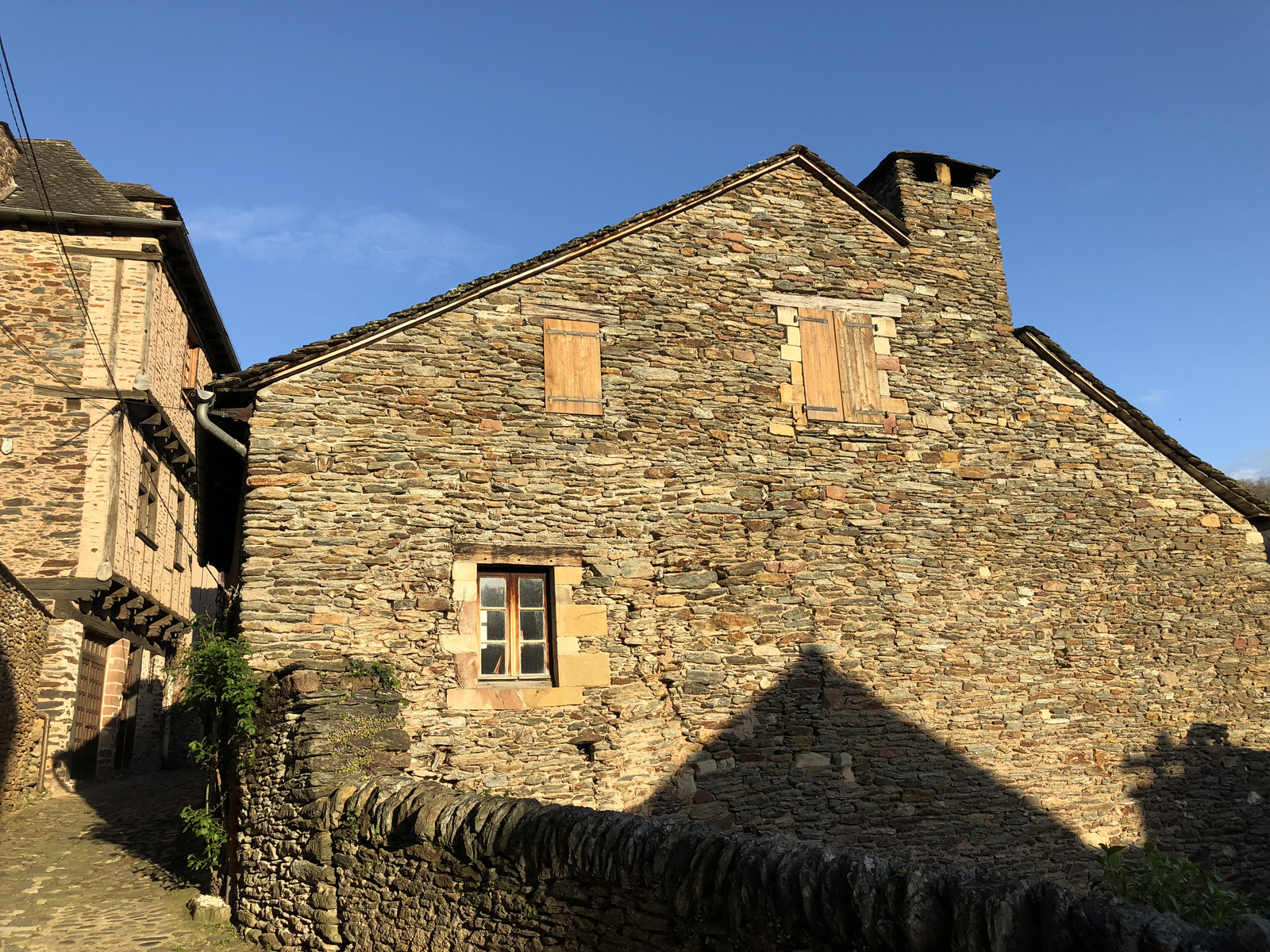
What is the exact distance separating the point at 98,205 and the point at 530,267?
9.90 m

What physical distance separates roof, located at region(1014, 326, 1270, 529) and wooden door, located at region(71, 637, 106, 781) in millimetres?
13612

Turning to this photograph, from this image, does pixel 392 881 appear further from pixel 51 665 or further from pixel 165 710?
pixel 165 710

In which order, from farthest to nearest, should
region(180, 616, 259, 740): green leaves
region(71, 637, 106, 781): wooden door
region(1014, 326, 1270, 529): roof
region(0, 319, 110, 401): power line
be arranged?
region(0, 319, 110, 401): power line
region(71, 637, 106, 781): wooden door
region(1014, 326, 1270, 529): roof
region(180, 616, 259, 740): green leaves

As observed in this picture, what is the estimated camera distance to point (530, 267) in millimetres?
9234

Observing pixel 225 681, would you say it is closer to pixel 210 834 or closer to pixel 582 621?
pixel 210 834

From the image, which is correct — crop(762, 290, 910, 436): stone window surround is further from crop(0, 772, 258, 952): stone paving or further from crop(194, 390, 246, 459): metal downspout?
crop(0, 772, 258, 952): stone paving

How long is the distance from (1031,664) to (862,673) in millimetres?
1956

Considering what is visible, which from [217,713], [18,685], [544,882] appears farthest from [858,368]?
[18,685]

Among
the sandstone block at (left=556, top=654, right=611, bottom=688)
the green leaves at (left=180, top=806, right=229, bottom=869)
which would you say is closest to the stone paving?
the green leaves at (left=180, top=806, right=229, bottom=869)

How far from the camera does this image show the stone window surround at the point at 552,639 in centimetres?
789

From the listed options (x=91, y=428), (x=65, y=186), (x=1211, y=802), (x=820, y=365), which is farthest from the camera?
(x=65, y=186)

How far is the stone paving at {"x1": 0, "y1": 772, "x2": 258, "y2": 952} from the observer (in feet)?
22.0

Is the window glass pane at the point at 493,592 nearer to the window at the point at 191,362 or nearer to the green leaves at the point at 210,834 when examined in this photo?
the green leaves at the point at 210,834

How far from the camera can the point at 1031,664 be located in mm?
9539
